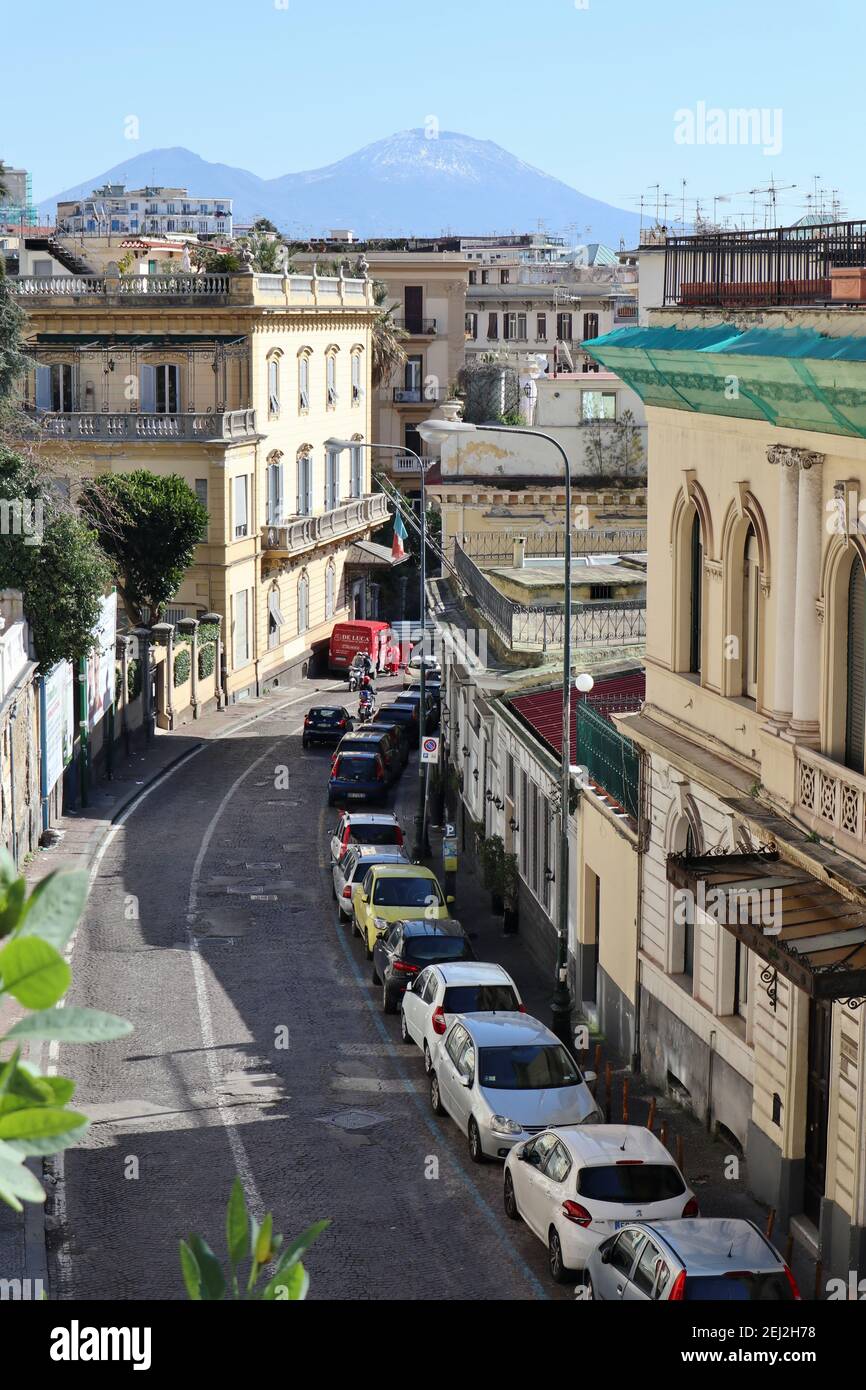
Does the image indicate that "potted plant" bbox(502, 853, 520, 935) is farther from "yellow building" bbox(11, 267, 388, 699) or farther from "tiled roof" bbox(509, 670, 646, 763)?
"yellow building" bbox(11, 267, 388, 699)

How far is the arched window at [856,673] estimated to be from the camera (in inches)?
718

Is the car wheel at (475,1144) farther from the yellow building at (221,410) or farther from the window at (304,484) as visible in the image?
the window at (304,484)

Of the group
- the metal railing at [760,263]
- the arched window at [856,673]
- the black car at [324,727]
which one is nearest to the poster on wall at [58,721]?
the black car at [324,727]

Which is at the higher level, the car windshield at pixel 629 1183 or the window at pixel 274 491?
the window at pixel 274 491

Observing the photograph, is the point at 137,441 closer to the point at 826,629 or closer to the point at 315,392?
the point at 315,392

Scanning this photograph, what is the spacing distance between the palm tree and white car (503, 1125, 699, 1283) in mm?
63155

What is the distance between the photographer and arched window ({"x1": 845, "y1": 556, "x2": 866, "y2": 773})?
1823 centimetres

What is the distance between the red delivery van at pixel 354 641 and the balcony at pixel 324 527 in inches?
127

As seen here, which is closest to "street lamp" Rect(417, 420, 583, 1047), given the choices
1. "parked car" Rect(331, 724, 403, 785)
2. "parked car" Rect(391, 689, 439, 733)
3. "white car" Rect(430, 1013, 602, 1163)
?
"white car" Rect(430, 1013, 602, 1163)

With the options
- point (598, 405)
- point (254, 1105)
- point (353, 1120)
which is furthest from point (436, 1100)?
point (598, 405)

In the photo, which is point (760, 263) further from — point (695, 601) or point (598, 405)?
point (598, 405)

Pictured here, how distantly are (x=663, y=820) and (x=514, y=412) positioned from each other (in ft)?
124

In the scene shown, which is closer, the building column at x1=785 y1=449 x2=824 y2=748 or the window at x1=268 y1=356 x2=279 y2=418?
the building column at x1=785 y1=449 x2=824 y2=748

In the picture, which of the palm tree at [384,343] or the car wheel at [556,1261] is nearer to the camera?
the car wheel at [556,1261]
